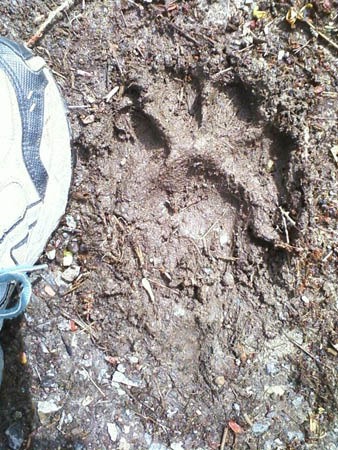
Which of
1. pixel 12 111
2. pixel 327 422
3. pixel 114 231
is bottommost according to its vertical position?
pixel 327 422

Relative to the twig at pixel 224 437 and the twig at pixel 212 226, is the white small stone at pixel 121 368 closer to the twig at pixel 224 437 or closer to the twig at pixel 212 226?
the twig at pixel 224 437

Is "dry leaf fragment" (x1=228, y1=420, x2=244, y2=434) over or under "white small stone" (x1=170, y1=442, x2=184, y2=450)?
over

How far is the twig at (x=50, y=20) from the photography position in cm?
213

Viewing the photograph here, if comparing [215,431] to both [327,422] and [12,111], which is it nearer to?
[327,422]

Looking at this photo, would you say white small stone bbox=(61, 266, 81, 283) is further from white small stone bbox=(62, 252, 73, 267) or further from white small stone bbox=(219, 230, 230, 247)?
white small stone bbox=(219, 230, 230, 247)

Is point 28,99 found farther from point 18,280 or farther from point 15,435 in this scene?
point 15,435

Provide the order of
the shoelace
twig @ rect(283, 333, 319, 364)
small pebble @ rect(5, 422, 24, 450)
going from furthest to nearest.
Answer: twig @ rect(283, 333, 319, 364), small pebble @ rect(5, 422, 24, 450), the shoelace

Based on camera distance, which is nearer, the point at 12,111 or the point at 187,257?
the point at 12,111

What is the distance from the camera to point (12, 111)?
6.36 feet

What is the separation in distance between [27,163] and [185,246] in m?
0.69

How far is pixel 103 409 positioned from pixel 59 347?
0.28 meters

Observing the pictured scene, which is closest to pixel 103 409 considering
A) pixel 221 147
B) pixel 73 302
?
pixel 73 302

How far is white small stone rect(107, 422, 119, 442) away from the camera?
2.11m

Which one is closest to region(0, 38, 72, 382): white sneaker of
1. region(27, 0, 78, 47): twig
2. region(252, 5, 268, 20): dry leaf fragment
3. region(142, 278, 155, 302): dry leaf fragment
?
region(27, 0, 78, 47): twig
